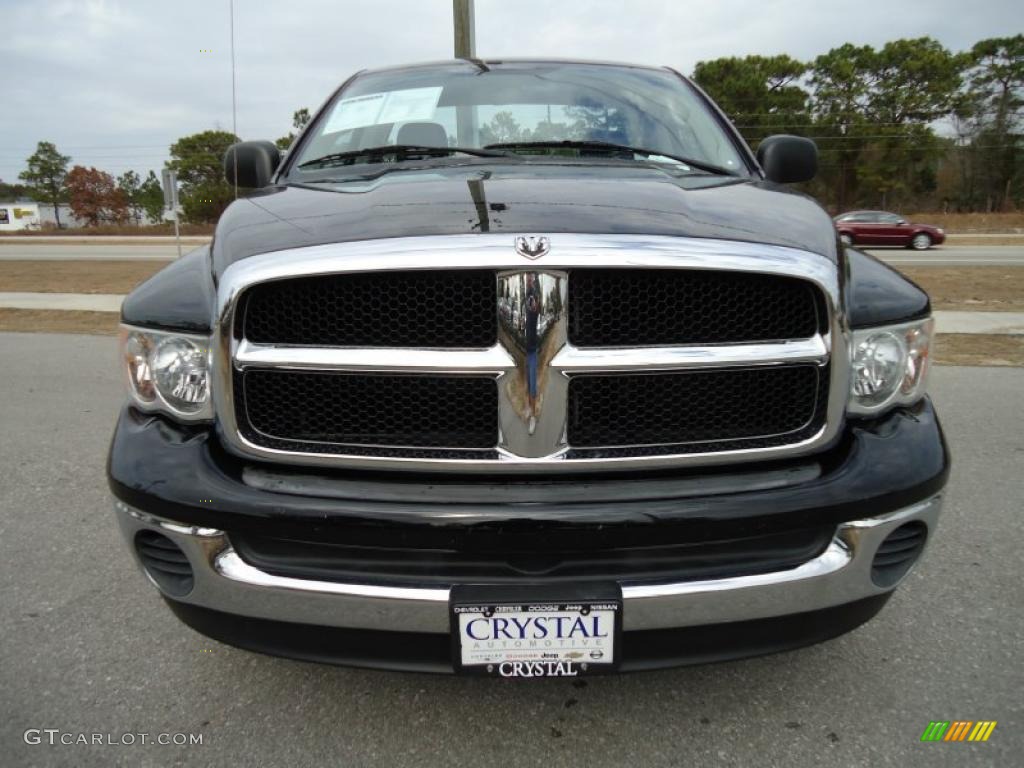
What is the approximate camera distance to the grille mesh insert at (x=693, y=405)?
1.71 m

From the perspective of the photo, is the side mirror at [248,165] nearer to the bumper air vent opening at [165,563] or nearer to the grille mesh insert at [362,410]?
the grille mesh insert at [362,410]

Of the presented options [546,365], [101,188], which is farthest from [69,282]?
[101,188]

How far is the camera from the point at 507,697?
205 cm

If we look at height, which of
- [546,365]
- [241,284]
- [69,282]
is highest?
[241,284]

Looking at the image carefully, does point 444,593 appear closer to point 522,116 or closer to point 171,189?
point 522,116

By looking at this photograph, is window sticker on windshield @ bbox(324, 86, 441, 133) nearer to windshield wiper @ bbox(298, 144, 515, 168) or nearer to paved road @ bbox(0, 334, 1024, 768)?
windshield wiper @ bbox(298, 144, 515, 168)

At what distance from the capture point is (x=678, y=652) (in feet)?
5.46

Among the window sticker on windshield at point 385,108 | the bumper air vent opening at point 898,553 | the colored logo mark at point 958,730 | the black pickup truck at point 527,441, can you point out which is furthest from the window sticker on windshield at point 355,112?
the colored logo mark at point 958,730

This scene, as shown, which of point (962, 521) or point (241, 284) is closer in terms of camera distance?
point (241, 284)

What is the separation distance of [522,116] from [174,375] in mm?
1660

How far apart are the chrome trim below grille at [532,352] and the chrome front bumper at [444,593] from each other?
0.23 m

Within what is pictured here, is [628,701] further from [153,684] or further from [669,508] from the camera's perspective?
[153,684]

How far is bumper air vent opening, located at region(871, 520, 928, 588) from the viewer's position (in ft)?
5.66

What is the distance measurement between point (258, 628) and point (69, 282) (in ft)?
51.6
